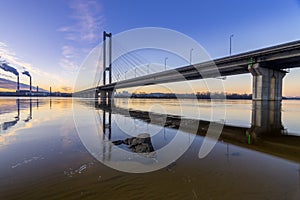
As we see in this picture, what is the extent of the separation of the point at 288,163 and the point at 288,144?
134 inches

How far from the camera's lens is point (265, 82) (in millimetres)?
38406

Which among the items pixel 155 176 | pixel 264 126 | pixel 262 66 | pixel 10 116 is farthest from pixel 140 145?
pixel 262 66

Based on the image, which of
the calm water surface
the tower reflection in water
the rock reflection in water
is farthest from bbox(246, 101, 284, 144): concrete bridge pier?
the tower reflection in water

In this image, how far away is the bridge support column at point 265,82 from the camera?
1462 inches

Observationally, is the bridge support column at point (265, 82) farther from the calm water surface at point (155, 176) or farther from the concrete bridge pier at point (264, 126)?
the calm water surface at point (155, 176)

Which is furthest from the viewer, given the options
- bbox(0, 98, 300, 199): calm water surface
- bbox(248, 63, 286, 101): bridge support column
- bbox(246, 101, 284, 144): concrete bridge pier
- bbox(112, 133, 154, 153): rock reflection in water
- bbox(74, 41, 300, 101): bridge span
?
bbox(248, 63, 286, 101): bridge support column

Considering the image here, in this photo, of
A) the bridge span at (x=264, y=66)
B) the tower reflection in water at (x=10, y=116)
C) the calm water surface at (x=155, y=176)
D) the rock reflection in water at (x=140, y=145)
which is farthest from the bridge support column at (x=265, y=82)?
the tower reflection in water at (x=10, y=116)

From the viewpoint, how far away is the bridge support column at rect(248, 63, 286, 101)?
122ft

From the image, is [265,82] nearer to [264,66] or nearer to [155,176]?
[264,66]

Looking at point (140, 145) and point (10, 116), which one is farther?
point (10, 116)

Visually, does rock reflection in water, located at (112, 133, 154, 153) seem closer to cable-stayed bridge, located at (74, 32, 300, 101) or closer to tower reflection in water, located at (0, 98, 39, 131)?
tower reflection in water, located at (0, 98, 39, 131)

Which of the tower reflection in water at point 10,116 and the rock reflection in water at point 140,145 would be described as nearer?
the rock reflection in water at point 140,145

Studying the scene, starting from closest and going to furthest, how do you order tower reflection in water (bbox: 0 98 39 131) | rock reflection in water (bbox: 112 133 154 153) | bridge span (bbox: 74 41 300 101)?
1. rock reflection in water (bbox: 112 133 154 153)
2. tower reflection in water (bbox: 0 98 39 131)
3. bridge span (bbox: 74 41 300 101)

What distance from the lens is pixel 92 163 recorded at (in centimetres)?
540
